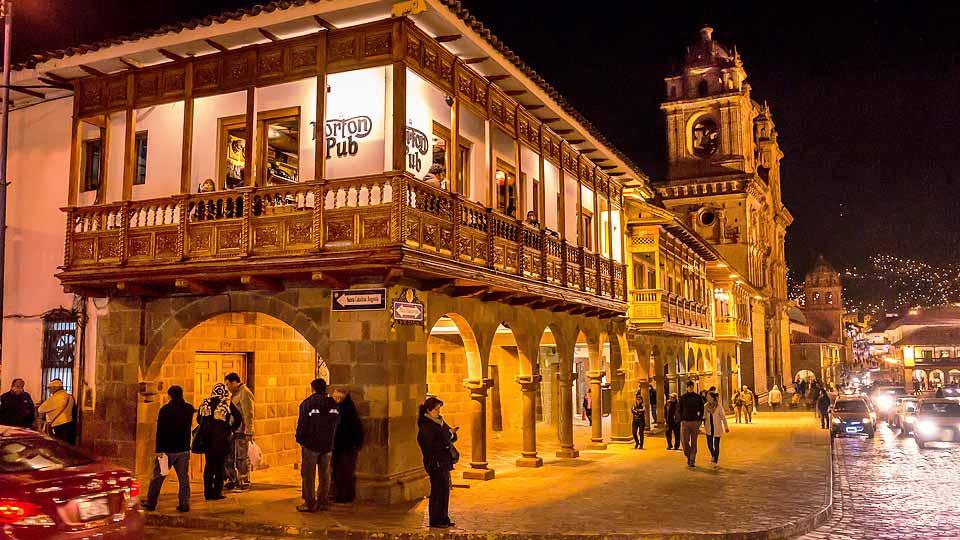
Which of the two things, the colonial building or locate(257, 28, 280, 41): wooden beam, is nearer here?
locate(257, 28, 280, 41): wooden beam

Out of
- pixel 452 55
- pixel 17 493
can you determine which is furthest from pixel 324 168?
pixel 17 493

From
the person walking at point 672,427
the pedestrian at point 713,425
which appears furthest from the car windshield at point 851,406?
the pedestrian at point 713,425

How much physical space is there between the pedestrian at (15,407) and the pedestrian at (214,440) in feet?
11.8

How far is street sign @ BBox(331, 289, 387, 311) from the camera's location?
12484mm

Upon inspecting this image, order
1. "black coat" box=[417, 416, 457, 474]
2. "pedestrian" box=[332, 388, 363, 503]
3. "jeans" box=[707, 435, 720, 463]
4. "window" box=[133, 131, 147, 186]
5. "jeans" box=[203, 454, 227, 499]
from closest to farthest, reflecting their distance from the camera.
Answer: "black coat" box=[417, 416, 457, 474], "pedestrian" box=[332, 388, 363, 503], "jeans" box=[203, 454, 227, 499], "window" box=[133, 131, 147, 186], "jeans" box=[707, 435, 720, 463]

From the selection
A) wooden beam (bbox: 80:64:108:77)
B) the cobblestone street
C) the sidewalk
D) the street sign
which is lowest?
the cobblestone street

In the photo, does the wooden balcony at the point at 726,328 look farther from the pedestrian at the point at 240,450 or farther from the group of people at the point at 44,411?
the group of people at the point at 44,411

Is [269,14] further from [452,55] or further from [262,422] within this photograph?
[262,422]

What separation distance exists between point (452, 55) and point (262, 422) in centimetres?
836

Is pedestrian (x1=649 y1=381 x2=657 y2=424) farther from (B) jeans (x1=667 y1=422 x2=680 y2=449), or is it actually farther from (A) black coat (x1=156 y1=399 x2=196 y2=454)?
(A) black coat (x1=156 y1=399 x2=196 y2=454)

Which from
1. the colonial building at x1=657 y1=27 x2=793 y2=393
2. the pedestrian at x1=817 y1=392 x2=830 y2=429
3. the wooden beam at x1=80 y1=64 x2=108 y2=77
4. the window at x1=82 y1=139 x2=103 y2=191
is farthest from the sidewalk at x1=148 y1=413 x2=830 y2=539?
the colonial building at x1=657 y1=27 x2=793 y2=393

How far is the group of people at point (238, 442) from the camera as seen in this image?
11.5 m

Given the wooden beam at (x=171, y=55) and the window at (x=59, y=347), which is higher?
the wooden beam at (x=171, y=55)

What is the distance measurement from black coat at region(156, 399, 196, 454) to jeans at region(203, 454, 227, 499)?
3.96ft
